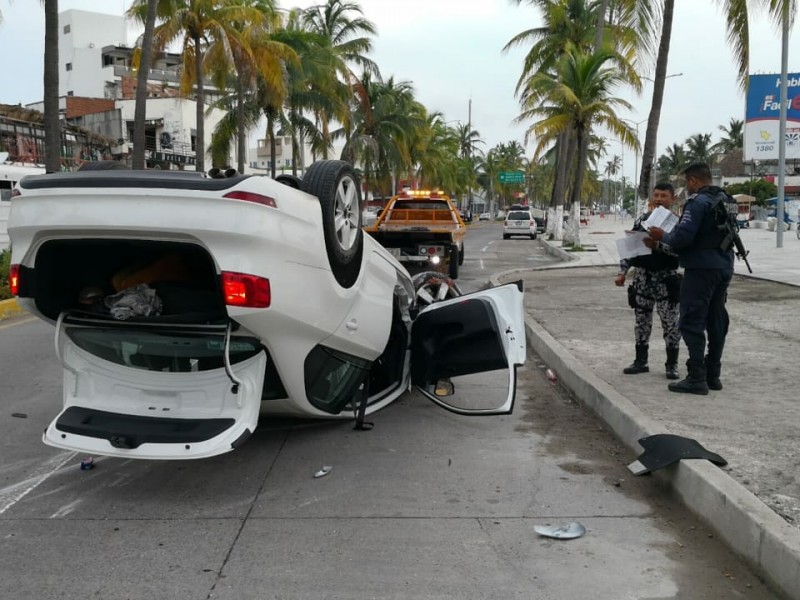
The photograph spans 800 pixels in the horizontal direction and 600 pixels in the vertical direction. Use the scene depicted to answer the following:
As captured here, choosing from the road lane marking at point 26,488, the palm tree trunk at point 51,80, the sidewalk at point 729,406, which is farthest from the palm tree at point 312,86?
the road lane marking at point 26,488

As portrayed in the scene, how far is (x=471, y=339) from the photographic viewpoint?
18.5ft

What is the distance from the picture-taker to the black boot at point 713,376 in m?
6.44

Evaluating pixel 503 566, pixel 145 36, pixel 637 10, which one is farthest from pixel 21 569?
pixel 637 10

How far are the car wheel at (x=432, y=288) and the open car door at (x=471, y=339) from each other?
1372mm

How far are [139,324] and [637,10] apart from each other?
21.2 metres

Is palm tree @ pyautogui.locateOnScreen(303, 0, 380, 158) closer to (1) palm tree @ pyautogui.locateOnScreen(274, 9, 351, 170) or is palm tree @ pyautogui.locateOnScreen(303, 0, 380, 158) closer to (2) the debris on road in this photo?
(1) palm tree @ pyautogui.locateOnScreen(274, 9, 351, 170)

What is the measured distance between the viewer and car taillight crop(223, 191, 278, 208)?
4.01m

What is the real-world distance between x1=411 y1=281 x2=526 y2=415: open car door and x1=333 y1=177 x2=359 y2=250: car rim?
1.12 meters

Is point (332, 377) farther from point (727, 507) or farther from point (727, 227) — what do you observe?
point (727, 227)

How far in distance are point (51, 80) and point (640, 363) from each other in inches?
501

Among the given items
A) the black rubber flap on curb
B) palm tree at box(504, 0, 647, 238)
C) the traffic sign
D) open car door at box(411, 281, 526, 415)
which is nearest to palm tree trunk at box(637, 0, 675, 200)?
palm tree at box(504, 0, 647, 238)

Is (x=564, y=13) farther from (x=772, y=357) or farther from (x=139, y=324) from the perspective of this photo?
(x=139, y=324)

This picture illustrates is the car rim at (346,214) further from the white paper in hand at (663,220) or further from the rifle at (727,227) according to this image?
the rifle at (727,227)

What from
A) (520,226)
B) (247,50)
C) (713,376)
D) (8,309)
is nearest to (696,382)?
(713,376)
